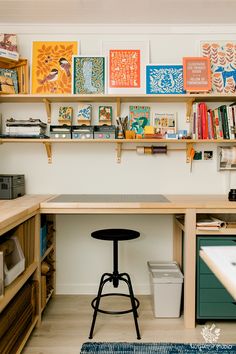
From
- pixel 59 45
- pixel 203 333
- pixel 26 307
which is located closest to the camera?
pixel 26 307

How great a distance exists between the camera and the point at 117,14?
2.59 m

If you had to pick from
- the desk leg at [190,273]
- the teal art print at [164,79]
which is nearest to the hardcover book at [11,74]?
the teal art print at [164,79]

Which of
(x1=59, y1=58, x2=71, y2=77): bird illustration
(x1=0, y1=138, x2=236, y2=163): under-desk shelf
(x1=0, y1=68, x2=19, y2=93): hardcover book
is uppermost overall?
(x1=59, y1=58, x2=71, y2=77): bird illustration

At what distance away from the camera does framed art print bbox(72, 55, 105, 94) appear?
105 inches

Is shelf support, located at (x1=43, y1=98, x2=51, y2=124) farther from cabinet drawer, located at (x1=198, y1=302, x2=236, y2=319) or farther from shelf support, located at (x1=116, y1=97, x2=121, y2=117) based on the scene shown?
cabinet drawer, located at (x1=198, y1=302, x2=236, y2=319)

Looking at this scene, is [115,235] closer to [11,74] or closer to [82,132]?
[82,132]

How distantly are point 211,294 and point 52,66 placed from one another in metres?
2.27

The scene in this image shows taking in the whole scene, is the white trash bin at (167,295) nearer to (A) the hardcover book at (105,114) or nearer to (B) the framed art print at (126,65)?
(A) the hardcover book at (105,114)

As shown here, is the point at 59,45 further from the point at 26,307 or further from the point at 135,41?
the point at 26,307

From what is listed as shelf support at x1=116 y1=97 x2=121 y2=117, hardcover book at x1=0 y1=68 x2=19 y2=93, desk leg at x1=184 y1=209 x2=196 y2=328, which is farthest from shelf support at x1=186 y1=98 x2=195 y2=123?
hardcover book at x1=0 y1=68 x2=19 y2=93

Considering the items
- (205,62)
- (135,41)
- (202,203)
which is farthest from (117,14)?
(202,203)

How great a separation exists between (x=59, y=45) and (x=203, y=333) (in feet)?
8.46

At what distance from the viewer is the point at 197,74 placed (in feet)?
8.43

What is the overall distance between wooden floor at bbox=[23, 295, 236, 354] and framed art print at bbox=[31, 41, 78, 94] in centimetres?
187
